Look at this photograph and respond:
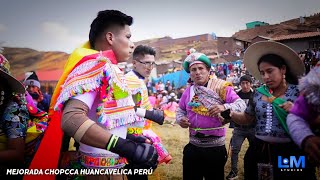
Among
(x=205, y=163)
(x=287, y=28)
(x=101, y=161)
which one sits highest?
(x=287, y=28)

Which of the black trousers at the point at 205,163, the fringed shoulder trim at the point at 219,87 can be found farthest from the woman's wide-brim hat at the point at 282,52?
the black trousers at the point at 205,163

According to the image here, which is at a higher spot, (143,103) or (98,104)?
(98,104)

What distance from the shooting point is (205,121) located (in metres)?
3.17

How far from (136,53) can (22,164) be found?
8.24 feet

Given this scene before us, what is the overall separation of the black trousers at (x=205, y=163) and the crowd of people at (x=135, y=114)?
0.01 m

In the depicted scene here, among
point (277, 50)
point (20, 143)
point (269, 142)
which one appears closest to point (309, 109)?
point (269, 142)

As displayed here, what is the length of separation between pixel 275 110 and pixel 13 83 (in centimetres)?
281

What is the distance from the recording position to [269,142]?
8.30ft

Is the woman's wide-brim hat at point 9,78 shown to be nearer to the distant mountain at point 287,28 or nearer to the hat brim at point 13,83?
the hat brim at point 13,83

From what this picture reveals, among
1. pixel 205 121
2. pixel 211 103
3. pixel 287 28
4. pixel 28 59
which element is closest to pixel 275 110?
pixel 211 103

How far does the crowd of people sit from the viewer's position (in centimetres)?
163

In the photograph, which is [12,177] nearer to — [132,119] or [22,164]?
[22,164]

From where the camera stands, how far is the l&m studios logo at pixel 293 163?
2389mm

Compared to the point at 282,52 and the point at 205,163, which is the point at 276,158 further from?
the point at 282,52
